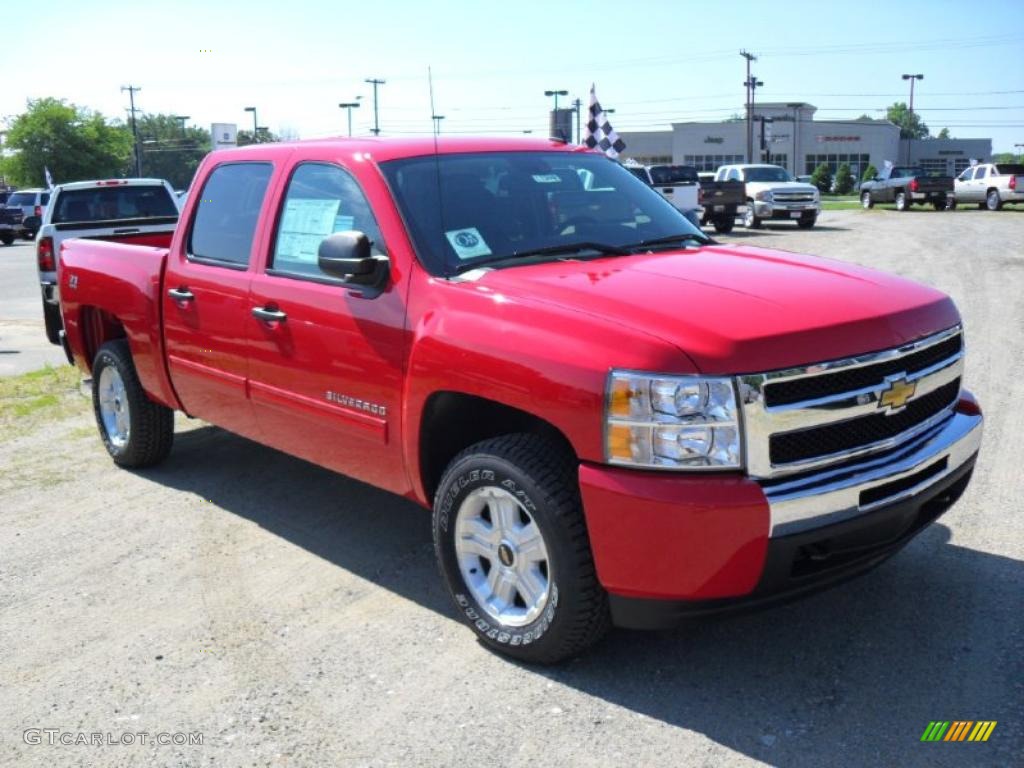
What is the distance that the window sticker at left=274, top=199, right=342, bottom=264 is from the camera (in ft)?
15.1

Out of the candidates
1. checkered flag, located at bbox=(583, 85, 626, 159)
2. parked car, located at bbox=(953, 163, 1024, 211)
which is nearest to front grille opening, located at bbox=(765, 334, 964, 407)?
checkered flag, located at bbox=(583, 85, 626, 159)

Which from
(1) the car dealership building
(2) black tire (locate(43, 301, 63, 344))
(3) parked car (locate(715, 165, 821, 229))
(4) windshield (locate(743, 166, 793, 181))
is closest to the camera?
(2) black tire (locate(43, 301, 63, 344))

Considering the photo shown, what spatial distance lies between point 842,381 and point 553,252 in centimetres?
143

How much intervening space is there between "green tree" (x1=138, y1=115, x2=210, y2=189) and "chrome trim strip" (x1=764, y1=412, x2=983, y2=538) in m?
120

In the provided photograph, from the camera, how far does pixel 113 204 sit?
12.3m

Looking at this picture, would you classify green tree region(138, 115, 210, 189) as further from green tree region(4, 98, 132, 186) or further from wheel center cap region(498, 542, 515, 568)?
wheel center cap region(498, 542, 515, 568)

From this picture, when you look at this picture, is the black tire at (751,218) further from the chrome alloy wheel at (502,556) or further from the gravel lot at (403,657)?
the chrome alloy wheel at (502,556)

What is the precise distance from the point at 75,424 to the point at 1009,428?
6.70 meters

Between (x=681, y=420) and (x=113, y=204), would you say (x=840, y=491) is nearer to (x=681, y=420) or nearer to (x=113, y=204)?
(x=681, y=420)

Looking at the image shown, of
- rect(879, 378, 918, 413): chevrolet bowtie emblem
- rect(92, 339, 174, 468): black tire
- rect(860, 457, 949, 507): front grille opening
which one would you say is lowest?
rect(92, 339, 174, 468): black tire

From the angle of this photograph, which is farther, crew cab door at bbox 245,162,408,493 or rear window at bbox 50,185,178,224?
rear window at bbox 50,185,178,224

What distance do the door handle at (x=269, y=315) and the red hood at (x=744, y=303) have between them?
1181 mm

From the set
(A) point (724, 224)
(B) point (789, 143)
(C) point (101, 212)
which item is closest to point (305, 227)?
(C) point (101, 212)

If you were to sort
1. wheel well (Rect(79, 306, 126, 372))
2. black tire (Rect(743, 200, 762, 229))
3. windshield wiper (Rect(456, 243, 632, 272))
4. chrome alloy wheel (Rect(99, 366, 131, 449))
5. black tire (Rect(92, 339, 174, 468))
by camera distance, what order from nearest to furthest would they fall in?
windshield wiper (Rect(456, 243, 632, 272)), black tire (Rect(92, 339, 174, 468)), chrome alloy wheel (Rect(99, 366, 131, 449)), wheel well (Rect(79, 306, 126, 372)), black tire (Rect(743, 200, 762, 229))
